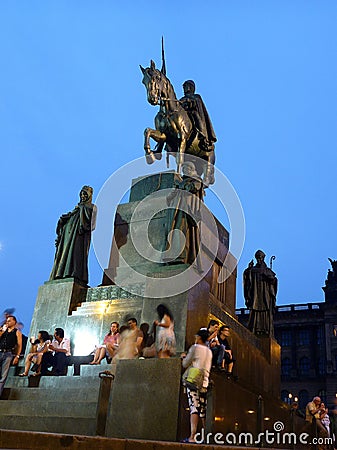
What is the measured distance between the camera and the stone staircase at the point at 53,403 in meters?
8.73

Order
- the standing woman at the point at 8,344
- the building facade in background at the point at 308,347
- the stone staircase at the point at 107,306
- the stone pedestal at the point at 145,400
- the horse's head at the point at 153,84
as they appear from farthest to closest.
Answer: the building facade in background at the point at 308,347, the horse's head at the point at 153,84, the stone staircase at the point at 107,306, the standing woman at the point at 8,344, the stone pedestal at the point at 145,400

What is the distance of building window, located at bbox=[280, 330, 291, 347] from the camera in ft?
239

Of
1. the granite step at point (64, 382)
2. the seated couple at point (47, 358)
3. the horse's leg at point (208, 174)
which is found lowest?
the granite step at point (64, 382)

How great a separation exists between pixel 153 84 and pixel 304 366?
64.6m

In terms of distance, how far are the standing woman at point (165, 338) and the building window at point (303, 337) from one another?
65.8m

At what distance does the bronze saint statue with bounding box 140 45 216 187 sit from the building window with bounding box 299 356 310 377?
200 ft

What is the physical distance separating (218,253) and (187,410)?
7.81m

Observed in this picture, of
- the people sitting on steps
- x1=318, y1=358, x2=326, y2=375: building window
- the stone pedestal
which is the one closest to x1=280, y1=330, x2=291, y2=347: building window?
x1=318, y1=358, x2=326, y2=375: building window

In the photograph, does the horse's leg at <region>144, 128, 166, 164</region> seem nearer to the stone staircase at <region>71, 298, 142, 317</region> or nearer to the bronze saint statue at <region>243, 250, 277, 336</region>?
the stone staircase at <region>71, 298, 142, 317</region>

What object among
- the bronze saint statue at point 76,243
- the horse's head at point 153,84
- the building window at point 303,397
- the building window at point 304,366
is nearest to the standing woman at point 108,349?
the bronze saint statue at point 76,243

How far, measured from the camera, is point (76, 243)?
1482 cm

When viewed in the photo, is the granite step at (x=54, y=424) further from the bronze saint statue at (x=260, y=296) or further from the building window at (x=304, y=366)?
the building window at (x=304, y=366)

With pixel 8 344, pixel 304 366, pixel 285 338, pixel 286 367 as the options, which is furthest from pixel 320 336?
pixel 8 344

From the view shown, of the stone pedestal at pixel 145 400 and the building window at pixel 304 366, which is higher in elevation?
the building window at pixel 304 366
